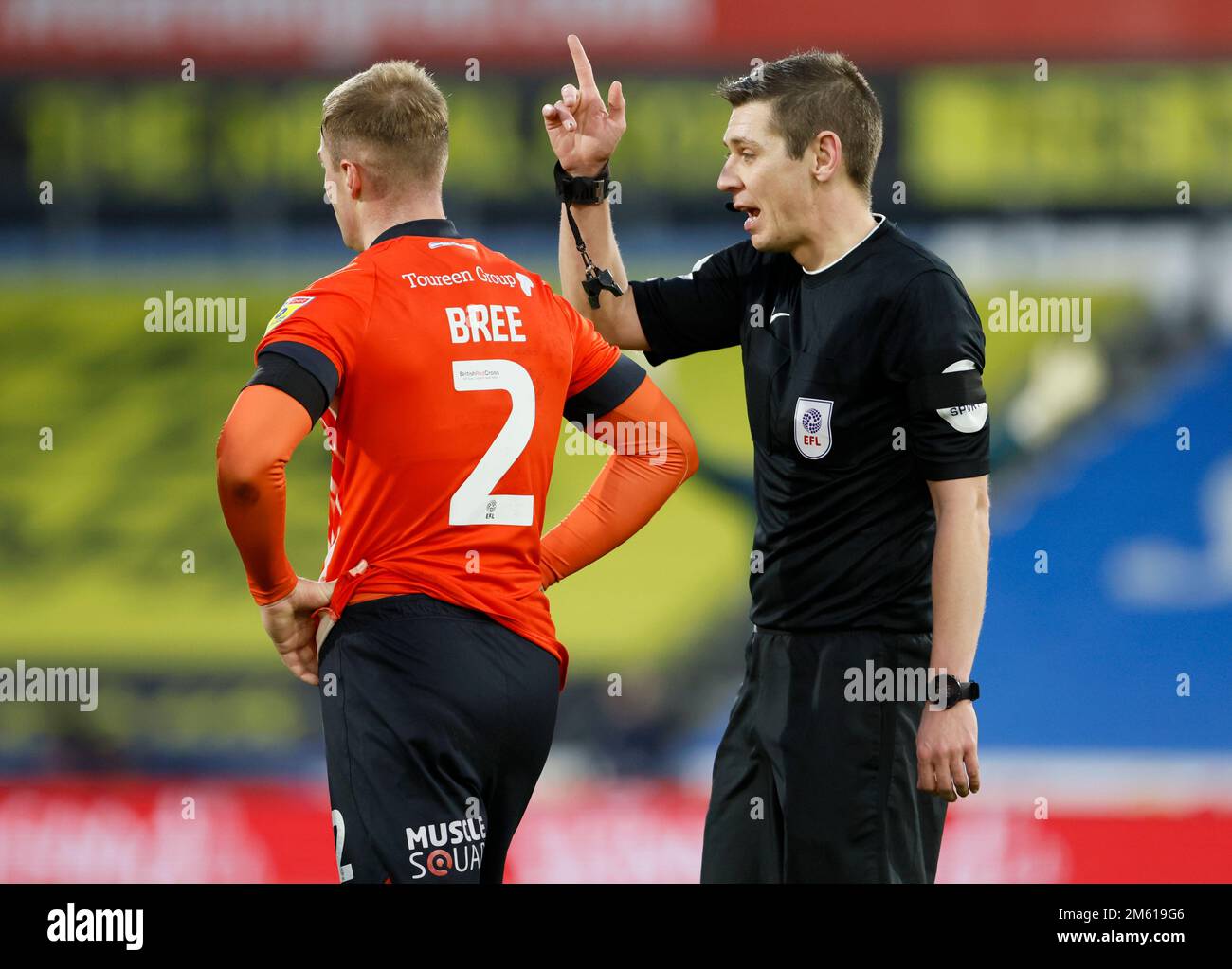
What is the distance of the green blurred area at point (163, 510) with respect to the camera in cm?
583

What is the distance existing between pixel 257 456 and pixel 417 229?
58cm

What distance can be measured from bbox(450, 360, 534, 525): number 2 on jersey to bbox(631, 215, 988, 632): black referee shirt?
23.1 inches

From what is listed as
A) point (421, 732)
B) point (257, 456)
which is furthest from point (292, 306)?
point (421, 732)

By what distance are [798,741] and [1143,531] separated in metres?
3.11

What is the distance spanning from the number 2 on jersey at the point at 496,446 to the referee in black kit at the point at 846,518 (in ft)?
1.92

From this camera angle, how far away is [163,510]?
5.91 m

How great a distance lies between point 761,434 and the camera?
126 inches

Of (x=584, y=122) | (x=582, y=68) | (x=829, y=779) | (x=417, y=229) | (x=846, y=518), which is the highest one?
(x=582, y=68)

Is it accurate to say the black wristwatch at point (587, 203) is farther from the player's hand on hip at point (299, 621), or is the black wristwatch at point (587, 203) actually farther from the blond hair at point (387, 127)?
the player's hand on hip at point (299, 621)

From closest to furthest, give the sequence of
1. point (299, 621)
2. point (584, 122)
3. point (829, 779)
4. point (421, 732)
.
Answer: point (421, 732) → point (299, 621) → point (829, 779) → point (584, 122)

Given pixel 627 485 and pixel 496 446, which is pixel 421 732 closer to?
pixel 496 446

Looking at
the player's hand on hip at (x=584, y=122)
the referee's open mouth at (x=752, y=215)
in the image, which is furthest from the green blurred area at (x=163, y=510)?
the referee's open mouth at (x=752, y=215)

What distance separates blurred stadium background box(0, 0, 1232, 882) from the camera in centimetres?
567

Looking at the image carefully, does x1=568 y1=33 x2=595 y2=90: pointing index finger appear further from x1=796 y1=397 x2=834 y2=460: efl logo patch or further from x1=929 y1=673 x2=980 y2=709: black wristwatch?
x1=929 y1=673 x2=980 y2=709: black wristwatch
